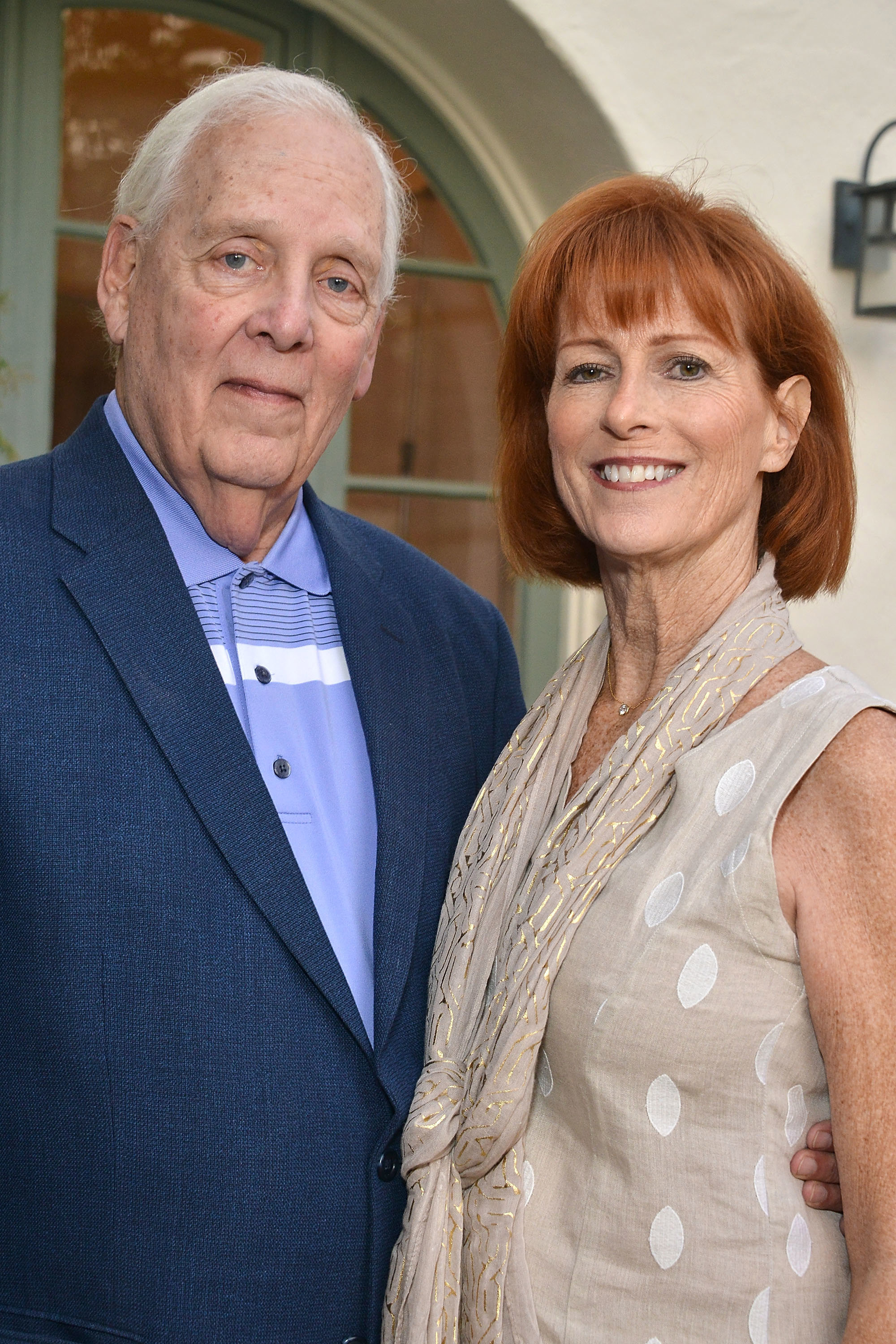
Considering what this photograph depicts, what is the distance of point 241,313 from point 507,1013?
3.56ft

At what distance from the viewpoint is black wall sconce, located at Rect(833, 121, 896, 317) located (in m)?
3.62

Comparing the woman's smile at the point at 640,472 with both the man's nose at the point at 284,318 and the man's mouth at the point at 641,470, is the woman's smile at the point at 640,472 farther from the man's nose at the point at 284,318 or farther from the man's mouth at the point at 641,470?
the man's nose at the point at 284,318

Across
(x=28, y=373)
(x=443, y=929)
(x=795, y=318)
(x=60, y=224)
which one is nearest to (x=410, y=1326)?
(x=443, y=929)

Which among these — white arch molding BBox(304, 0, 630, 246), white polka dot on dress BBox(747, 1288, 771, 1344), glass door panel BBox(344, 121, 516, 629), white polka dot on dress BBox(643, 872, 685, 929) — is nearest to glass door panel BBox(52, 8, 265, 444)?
white arch molding BBox(304, 0, 630, 246)

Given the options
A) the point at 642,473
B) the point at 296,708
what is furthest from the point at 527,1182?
the point at 642,473

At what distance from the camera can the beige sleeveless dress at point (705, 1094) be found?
5.11 feet

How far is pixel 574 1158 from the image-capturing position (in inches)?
66.9

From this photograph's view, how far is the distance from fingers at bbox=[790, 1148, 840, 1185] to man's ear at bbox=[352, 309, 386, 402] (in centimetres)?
135

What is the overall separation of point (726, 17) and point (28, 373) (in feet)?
6.92

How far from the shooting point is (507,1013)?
69.2 inches

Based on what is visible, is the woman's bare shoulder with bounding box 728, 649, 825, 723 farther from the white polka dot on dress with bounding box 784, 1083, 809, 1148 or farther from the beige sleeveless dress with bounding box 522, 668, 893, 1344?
the white polka dot on dress with bounding box 784, 1083, 809, 1148

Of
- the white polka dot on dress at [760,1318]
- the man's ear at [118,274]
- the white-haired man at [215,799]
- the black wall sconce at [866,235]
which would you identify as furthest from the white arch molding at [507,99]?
the white polka dot on dress at [760,1318]

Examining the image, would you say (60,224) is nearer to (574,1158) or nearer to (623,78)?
(623,78)

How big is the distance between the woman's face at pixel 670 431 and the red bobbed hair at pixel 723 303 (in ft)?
0.10
